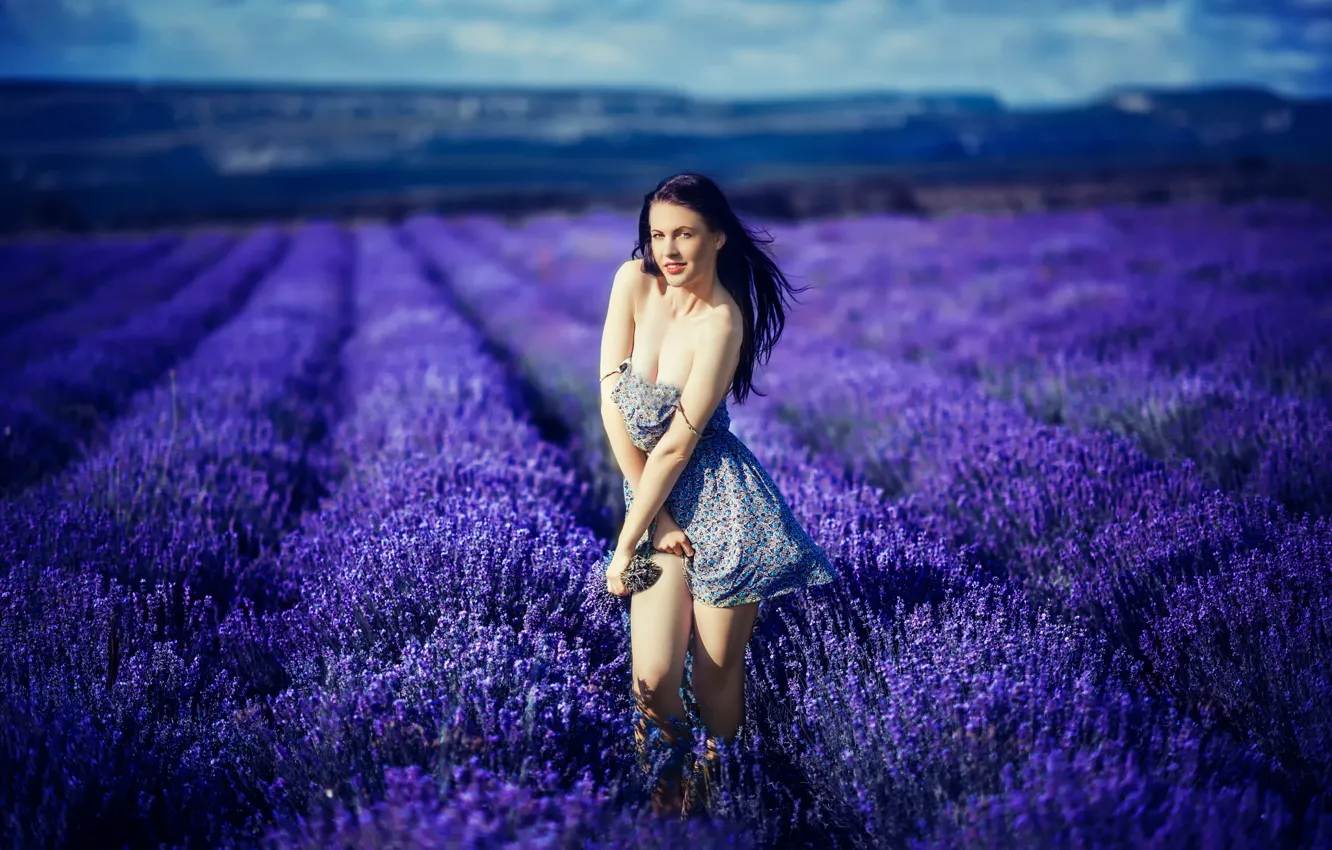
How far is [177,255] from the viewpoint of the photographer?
18688 mm

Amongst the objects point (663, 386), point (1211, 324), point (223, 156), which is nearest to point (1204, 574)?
point (663, 386)

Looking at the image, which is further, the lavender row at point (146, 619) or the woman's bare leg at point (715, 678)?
the woman's bare leg at point (715, 678)

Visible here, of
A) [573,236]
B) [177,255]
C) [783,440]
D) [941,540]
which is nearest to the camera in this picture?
[941,540]

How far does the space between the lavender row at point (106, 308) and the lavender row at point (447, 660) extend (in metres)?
5.23

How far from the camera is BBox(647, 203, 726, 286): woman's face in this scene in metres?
1.78

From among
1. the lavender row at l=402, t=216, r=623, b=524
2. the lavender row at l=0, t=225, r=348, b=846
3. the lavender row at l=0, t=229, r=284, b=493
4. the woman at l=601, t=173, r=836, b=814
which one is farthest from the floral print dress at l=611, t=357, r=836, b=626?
the lavender row at l=0, t=229, r=284, b=493

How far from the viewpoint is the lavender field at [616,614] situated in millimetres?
1560

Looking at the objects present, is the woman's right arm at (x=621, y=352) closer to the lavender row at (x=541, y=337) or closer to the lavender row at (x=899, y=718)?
the lavender row at (x=899, y=718)

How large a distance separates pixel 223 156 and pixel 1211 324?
7309cm

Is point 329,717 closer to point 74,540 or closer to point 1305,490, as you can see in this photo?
point 74,540

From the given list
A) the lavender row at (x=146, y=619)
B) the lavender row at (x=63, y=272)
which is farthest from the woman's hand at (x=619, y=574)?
the lavender row at (x=63, y=272)

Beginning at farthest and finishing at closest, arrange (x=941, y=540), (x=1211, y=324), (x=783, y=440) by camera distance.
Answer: (x=1211, y=324) < (x=783, y=440) < (x=941, y=540)

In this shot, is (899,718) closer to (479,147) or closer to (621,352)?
(621,352)

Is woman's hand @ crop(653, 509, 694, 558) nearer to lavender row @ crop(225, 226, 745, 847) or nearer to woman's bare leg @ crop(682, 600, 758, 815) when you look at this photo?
woman's bare leg @ crop(682, 600, 758, 815)
